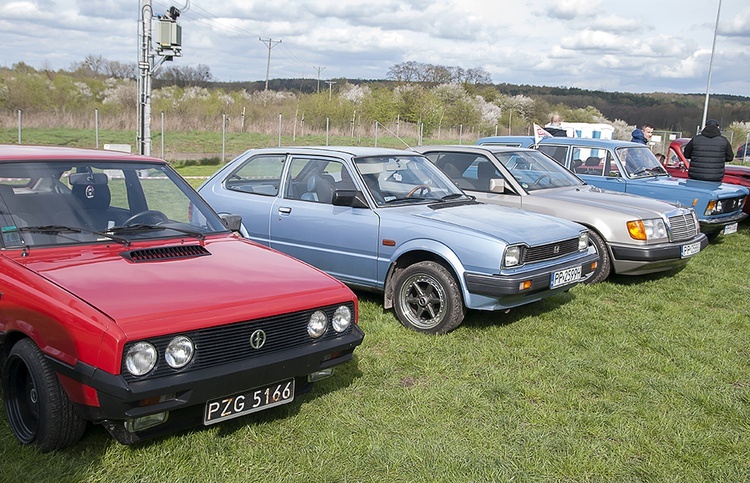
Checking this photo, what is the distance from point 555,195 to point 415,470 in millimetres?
5420

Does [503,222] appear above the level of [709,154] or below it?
below

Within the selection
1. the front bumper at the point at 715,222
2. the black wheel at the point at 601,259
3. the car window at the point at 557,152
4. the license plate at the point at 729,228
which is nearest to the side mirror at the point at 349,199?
the black wheel at the point at 601,259

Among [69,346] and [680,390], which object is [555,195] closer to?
[680,390]

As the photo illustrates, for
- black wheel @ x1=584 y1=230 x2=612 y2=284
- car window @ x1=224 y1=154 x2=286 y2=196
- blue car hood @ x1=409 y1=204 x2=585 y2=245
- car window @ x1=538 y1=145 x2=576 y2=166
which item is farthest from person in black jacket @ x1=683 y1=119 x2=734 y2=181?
car window @ x1=224 y1=154 x2=286 y2=196

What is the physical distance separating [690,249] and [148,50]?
41.5ft

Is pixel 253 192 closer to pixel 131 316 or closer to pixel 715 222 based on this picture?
pixel 131 316

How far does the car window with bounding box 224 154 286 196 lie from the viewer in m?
6.89

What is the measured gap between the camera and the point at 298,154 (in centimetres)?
678

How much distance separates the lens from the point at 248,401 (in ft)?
11.5

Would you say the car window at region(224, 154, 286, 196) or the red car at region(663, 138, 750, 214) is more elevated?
the red car at region(663, 138, 750, 214)

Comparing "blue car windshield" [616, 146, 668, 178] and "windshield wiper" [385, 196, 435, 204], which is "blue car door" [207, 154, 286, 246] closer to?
"windshield wiper" [385, 196, 435, 204]

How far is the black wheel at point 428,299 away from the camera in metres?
5.60

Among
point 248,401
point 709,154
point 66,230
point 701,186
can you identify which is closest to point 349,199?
point 66,230

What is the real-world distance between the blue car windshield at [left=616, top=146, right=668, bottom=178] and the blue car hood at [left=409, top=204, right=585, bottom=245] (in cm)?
398
